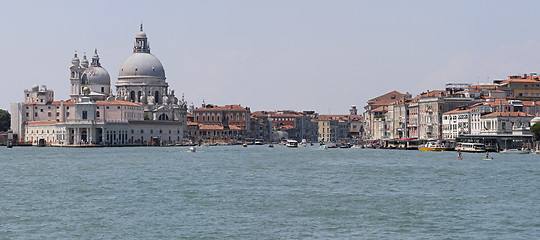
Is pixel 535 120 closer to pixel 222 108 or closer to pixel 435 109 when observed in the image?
pixel 435 109

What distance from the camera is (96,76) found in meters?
127

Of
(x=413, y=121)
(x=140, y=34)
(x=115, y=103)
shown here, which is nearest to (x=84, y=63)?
(x=140, y=34)

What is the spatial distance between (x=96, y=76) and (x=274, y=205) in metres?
103

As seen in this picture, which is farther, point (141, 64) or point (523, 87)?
point (141, 64)

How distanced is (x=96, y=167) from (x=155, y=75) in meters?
79.2

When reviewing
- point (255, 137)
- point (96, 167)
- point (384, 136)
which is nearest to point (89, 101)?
point (384, 136)

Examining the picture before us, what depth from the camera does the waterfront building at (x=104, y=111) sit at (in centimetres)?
11062

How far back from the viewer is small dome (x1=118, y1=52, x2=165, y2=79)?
128 metres

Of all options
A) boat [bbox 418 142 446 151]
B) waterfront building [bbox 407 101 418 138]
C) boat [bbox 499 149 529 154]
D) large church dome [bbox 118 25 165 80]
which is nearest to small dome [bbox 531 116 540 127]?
boat [bbox 499 149 529 154]

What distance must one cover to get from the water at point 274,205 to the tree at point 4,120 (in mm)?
85072

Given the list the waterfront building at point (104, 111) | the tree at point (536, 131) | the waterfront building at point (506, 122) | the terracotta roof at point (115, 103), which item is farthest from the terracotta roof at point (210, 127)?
the tree at point (536, 131)

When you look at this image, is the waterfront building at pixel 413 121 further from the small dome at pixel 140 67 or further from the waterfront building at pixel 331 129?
the waterfront building at pixel 331 129

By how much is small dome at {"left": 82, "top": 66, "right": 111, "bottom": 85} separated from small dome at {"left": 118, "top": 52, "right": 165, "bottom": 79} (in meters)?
2.03

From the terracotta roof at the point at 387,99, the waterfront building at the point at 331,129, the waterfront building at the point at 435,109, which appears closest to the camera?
the waterfront building at the point at 435,109
